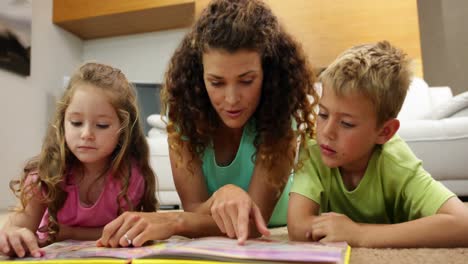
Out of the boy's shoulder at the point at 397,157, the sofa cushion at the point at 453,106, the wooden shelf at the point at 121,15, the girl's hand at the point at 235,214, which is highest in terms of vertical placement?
the wooden shelf at the point at 121,15

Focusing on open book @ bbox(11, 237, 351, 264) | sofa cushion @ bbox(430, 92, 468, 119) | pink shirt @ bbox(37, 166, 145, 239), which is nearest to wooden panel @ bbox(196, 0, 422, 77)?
sofa cushion @ bbox(430, 92, 468, 119)

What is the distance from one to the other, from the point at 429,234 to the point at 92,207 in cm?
64

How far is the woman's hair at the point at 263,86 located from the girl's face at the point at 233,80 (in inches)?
0.9

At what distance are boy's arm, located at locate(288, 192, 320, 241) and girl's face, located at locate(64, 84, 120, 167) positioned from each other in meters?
0.40

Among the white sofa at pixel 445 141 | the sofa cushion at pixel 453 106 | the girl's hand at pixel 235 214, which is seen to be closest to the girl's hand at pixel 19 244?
the girl's hand at pixel 235 214

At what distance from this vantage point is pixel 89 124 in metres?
0.86

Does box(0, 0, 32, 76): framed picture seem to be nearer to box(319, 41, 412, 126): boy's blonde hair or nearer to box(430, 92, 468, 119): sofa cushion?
box(319, 41, 412, 126): boy's blonde hair

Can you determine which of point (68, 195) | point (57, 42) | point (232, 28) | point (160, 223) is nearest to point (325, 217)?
point (160, 223)

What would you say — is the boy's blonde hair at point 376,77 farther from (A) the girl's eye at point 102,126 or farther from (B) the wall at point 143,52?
(B) the wall at point 143,52

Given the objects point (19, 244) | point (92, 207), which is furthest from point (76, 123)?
point (19, 244)

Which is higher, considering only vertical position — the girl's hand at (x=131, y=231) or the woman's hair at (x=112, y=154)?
the woman's hair at (x=112, y=154)

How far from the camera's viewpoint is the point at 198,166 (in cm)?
99

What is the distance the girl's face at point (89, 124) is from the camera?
33.6 inches

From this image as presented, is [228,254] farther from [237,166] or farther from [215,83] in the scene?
[237,166]
